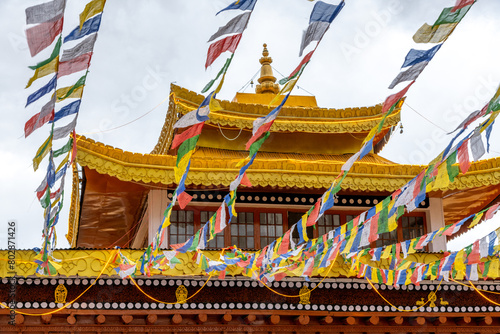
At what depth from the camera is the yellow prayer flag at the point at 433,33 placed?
6738 mm

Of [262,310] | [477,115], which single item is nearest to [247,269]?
[262,310]

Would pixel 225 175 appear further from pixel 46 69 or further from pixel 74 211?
pixel 46 69

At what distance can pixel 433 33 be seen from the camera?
680cm

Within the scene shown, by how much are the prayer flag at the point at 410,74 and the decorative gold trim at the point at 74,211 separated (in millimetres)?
9500

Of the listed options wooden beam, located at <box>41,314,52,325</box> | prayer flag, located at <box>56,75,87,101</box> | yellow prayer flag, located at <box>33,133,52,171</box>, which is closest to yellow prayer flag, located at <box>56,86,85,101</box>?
prayer flag, located at <box>56,75,87,101</box>

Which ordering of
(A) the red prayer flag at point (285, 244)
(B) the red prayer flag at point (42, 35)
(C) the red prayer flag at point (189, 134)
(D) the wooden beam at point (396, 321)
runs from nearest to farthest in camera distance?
(B) the red prayer flag at point (42, 35), (C) the red prayer flag at point (189, 134), (A) the red prayer flag at point (285, 244), (D) the wooden beam at point (396, 321)

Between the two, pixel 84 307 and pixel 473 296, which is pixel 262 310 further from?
pixel 473 296

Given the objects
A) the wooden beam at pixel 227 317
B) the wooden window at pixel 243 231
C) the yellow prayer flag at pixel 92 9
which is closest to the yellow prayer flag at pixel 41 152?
the yellow prayer flag at pixel 92 9

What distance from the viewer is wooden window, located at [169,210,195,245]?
14.8 metres

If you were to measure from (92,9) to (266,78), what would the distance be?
14303mm

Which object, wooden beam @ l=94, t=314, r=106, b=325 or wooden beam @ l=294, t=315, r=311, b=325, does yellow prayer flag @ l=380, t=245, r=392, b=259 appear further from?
wooden beam @ l=94, t=314, r=106, b=325

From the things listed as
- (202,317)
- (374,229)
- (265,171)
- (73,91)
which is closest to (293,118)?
(265,171)

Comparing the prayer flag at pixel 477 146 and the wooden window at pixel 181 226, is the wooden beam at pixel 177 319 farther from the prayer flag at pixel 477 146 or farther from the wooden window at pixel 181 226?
the prayer flag at pixel 477 146

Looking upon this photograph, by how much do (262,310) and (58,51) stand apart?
26.0ft
